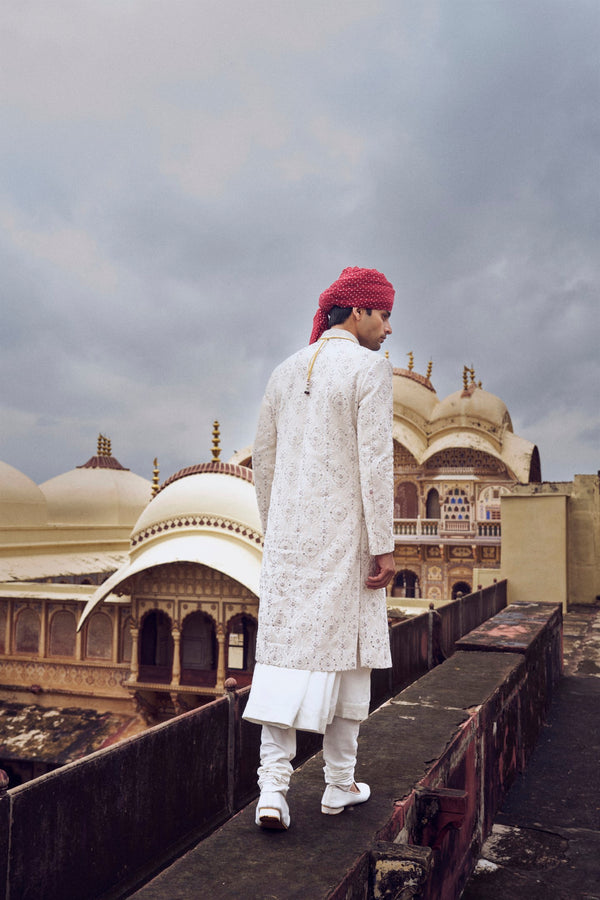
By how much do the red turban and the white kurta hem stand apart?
1.03 m

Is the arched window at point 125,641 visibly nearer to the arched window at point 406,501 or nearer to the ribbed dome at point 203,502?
the ribbed dome at point 203,502

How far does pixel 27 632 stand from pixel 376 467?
1278 cm

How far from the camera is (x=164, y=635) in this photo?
12.4 meters

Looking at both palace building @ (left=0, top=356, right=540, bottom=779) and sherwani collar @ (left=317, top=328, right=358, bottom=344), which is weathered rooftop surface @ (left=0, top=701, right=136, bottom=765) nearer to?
palace building @ (left=0, top=356, right=540, bottom=779)

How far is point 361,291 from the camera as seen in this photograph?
209 centimetres

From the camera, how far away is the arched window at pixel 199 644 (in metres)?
12.2

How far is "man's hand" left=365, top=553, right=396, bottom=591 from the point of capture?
5.91 feet

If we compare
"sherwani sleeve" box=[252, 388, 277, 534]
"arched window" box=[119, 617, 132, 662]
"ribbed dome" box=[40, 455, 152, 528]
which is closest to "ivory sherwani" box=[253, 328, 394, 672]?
"sherwani sleeve" box=[252, 388, 277, 534]

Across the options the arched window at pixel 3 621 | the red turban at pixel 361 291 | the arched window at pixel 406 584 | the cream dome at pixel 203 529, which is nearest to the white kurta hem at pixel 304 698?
the red turban at pixel 361 291

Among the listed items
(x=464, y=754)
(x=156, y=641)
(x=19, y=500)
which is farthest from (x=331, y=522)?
(x=19, y=500)

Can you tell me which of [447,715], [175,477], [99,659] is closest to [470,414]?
[175,477]

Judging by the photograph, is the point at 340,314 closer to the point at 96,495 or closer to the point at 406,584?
the point at 406,584

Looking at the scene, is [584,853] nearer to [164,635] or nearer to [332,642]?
[332,642]

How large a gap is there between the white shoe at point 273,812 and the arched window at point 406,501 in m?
21.7
